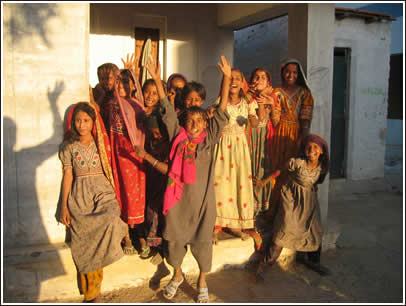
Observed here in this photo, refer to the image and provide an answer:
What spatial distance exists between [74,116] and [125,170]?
2.20ft

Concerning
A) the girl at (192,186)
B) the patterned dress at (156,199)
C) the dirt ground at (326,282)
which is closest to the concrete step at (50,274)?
the dirt ground at (326,282)

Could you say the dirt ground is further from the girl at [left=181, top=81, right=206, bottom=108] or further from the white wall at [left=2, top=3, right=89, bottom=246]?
the girl at [left=181, top=81, right=206, bottom=108]

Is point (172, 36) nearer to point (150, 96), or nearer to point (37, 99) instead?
point (150, 96)

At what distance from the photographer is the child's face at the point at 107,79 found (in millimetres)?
3309

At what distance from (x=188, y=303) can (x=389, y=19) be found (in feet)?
23.9

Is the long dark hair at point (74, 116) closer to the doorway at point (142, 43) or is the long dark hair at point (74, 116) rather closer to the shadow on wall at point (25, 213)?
the shadow on wall at point (25, 213)

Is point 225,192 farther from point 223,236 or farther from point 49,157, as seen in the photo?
point 49,157

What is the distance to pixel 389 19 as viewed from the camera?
7359 mm

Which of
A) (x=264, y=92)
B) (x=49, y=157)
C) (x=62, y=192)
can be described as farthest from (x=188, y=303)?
(x=264, y=92)

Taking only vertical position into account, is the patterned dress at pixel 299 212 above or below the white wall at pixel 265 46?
below

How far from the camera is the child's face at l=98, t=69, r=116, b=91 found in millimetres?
3309

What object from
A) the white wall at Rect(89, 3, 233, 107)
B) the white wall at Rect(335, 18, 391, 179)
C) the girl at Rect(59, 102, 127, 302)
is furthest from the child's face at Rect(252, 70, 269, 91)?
the white wall at Rect(335, 18, 391, 179)

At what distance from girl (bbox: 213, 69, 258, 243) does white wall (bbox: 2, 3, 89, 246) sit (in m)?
1.40

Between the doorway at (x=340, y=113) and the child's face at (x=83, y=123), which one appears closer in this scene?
the child's face at (x=83, y=123)
